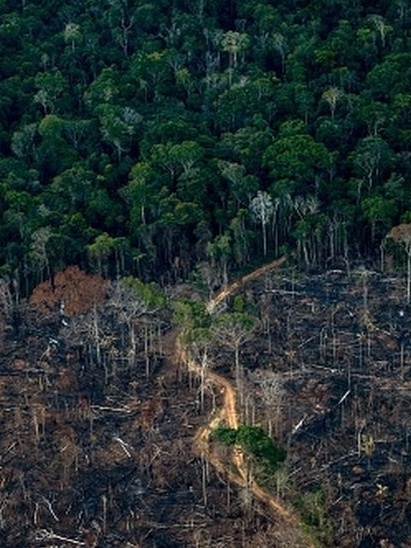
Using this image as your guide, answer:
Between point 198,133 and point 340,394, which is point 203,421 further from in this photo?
point 198,133

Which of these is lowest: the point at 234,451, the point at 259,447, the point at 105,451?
the point at 105,451

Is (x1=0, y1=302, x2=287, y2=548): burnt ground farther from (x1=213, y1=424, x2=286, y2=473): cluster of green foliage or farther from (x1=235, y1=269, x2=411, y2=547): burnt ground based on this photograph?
(x1=235, y1=269, x2=411, y2=547): burnt ground

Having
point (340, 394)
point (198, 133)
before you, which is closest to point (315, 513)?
Answer: point (340, 394)

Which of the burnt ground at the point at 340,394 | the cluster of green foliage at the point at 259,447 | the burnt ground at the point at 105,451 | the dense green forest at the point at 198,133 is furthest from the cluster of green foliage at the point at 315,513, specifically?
the dense green forest at the point at 198,133

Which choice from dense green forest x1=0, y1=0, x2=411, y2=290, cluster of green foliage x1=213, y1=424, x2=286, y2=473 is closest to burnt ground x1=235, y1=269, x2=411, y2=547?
cluster of green foliage x1=213, y1=424, x2=286, y2=473

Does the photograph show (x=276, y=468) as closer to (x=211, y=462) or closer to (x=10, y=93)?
(x=211, y=462)

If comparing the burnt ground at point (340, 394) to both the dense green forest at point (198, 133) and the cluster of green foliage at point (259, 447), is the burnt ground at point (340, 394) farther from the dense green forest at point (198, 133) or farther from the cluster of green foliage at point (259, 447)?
the dense green forest at point (198, 133)

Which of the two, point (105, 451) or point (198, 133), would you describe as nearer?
point (105, 451)

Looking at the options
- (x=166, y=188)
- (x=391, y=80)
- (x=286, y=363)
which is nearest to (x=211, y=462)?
(x=286, y=363)
